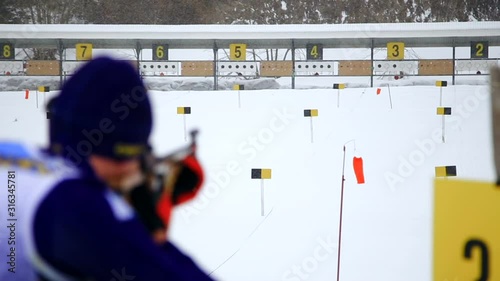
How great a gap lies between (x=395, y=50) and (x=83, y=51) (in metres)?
3.09

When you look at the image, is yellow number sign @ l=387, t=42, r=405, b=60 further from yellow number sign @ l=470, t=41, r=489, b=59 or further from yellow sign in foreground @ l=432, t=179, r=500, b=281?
yellow sign in foreground @ l=432, t=179, r=500, b=281

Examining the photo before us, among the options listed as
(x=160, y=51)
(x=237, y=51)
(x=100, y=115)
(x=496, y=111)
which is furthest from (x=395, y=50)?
(x=100, y=115)

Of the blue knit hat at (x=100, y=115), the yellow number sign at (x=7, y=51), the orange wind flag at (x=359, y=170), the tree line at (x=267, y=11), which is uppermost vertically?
the tree line at (x=267, y=11)

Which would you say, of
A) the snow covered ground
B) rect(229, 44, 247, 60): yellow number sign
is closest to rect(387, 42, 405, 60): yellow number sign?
the snow covered ground

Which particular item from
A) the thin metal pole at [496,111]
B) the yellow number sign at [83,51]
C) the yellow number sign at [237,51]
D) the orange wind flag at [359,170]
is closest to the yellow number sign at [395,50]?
the yellow number sign at [237,51]

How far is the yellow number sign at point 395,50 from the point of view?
21.5 feet

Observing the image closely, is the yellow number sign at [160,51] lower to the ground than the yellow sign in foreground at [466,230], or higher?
higher

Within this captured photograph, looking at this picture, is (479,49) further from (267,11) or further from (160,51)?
(160,51)

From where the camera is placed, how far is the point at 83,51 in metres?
6.41

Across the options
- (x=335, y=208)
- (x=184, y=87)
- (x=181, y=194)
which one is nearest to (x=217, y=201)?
(x=335, y=208)

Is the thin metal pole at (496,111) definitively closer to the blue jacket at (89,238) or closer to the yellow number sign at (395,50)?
the blue jacket at (89,238)

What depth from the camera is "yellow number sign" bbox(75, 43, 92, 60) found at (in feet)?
20.8

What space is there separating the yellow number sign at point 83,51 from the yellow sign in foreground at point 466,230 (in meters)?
5.52

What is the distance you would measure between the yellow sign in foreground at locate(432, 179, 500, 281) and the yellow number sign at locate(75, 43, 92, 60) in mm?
5521
